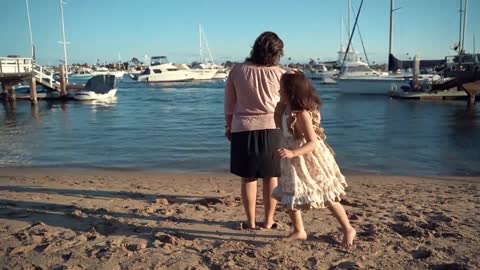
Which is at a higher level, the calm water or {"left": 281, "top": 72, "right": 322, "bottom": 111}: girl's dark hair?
{"left": 281, "top": 72, "right": 322, "bottom": 111}: girl's dark hair

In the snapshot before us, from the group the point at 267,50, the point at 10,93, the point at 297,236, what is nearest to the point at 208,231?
the point at 297,236

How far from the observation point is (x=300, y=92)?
3.22m

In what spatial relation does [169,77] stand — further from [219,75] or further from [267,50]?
[267,50]

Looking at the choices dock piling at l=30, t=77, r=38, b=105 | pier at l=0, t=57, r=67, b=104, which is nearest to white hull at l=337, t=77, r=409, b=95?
pier at l=0, t=57, r=67, b=104

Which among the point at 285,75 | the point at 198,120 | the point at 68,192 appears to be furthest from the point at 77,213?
the point at 198,120

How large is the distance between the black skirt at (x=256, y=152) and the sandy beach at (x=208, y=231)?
63cm

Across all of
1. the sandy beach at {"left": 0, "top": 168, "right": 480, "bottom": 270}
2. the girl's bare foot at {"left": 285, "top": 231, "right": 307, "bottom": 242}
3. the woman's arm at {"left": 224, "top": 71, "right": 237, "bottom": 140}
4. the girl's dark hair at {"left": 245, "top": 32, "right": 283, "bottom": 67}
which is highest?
the girl's dark hair at {"left": 245, "top": 32, "right": 283, "bottom": 67}

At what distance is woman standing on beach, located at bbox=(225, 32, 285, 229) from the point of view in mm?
3561

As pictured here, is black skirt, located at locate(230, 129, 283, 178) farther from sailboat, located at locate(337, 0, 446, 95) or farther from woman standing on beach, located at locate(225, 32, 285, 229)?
sailboat, located at locate(337, 0, 446, 95)

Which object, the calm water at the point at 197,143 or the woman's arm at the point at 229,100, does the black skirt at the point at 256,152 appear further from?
the calm water at the point at 197,143

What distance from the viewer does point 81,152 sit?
10703mm

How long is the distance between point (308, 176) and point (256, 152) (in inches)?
20.6

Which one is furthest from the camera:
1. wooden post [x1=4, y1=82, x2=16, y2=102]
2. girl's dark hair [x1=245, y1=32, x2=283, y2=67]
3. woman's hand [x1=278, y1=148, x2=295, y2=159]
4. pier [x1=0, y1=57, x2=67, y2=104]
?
wooden post [x1=4, y1=82, x2=16, y2=102]

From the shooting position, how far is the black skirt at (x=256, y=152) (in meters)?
3.65
